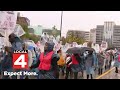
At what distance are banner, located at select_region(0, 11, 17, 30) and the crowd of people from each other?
261 millimetres

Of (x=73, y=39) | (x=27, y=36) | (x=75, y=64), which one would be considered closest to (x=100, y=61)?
(x=75, y=64)

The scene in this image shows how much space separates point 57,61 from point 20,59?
0.99 m

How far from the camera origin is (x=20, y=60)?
878 centimetres

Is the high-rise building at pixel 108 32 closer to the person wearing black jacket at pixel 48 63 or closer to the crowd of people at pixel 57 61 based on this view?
the crowd of people at pixel 57 61

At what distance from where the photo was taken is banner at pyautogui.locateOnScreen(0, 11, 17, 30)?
8.66 metres

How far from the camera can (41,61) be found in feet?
29.1

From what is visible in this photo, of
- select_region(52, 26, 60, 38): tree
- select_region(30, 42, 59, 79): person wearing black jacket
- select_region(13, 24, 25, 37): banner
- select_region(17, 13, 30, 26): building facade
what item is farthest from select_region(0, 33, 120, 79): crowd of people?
select_region(17, 13, 30, 26): building facade

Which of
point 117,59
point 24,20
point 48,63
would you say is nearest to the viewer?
point 24,20

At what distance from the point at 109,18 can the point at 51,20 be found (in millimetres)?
1549

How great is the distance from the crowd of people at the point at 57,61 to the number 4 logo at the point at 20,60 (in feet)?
0.32

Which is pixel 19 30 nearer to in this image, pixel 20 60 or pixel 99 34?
pixel 20 60

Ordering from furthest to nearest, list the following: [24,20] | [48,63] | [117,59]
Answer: [117,59], [48,63], [24,20]

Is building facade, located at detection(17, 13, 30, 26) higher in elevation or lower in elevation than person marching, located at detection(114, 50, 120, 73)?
higher

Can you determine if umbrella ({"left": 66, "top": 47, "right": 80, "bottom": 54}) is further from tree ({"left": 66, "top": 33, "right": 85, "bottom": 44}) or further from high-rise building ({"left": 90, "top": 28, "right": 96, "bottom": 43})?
high-rise building ({"left": 90, "top": 28, "right": 96, "bottom": 43})
